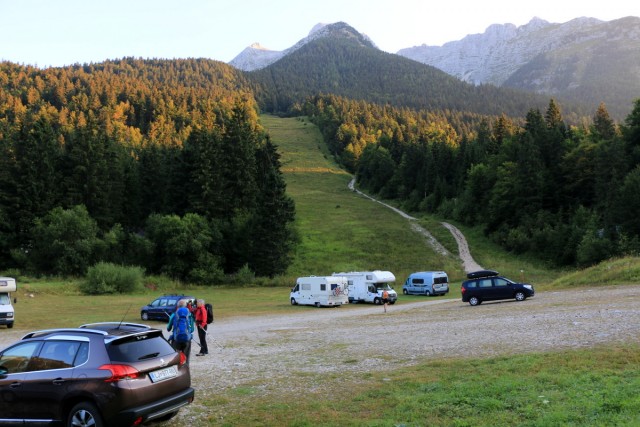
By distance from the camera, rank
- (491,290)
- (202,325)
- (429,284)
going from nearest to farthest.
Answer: (202,325) → (491,290) → (429,284)

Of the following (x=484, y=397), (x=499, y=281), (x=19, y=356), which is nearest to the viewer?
(x=19, y=356)

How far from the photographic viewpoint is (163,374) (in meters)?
9.16

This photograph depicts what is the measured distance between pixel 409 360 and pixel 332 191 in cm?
12305

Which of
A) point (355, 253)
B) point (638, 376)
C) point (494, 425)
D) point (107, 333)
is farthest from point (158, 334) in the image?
point (355, 253)

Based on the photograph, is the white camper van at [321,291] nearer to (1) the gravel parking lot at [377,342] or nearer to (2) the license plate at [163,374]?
(1) the gravel parking lot at [377,342]

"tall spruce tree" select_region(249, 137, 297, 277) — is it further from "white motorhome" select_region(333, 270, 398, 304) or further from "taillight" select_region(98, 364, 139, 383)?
"taillight" select_region(98, 364, 139, 383)

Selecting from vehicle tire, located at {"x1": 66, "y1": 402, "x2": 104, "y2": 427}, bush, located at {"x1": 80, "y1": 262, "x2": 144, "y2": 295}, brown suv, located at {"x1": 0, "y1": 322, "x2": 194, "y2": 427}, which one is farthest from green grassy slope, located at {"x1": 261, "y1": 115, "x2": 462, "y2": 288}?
vehicle tire, located at {"x1": 66, "y1": 402, "x2": 104, "y2": 427}

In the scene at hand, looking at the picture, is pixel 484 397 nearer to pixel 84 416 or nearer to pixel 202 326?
pixel 84 416

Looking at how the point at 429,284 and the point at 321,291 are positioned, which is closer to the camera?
the point at 321,291

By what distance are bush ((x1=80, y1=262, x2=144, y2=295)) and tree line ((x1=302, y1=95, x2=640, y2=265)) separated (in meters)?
53.7

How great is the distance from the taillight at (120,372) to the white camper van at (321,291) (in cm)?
3430

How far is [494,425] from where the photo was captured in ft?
26.6

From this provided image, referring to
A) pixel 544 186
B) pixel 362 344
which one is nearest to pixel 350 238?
pixel 544 186

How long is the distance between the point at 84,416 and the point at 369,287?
3836cm
